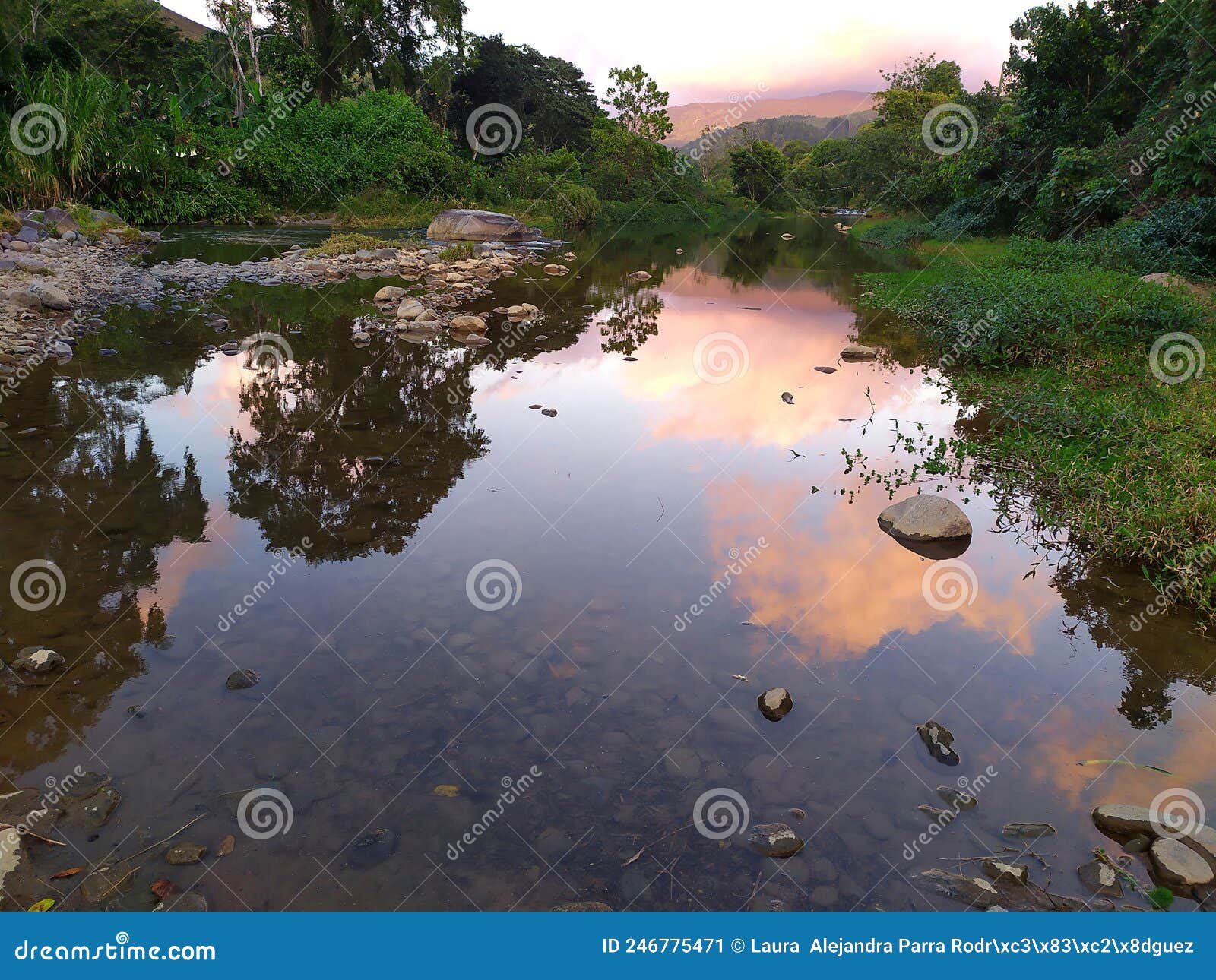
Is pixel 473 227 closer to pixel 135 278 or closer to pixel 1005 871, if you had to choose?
pixel 135 278

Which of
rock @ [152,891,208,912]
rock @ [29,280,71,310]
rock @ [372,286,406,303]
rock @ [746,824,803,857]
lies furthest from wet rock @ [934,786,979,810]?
rock @ [29,280,71,310]

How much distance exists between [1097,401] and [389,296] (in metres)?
12.8

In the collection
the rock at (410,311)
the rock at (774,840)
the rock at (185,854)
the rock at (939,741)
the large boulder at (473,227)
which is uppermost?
the large boulder at (473,227)

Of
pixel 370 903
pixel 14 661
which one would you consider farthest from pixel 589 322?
pixel 370 903

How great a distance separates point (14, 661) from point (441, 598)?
2415 mm

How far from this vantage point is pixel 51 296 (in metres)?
12.9

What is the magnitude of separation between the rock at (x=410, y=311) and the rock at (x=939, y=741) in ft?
39.3

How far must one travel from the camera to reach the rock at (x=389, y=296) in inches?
620

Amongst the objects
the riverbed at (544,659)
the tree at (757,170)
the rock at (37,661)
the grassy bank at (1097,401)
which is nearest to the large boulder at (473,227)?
the grassy bank at (1097,401)

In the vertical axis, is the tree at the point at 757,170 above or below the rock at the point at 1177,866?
above

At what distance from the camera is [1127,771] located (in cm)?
394

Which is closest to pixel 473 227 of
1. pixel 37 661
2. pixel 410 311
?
pixel 410 311

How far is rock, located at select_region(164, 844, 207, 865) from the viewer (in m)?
3.16

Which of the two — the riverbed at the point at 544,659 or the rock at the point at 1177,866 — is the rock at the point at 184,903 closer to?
the riverbed at the point at 544,659
